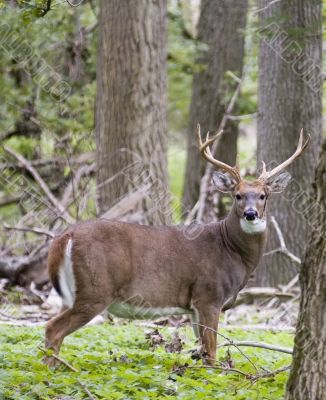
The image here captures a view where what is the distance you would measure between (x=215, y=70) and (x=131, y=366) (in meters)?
9.44

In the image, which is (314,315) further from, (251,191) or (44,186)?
(44,186)

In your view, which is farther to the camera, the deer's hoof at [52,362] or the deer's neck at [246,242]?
the deer's neck at [246,242]

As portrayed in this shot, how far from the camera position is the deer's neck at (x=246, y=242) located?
7.51 meters

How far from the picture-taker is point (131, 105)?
1080 cm

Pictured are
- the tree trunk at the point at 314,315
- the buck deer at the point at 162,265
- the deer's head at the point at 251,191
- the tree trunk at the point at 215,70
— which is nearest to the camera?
the tree trunk at the point at 314,315

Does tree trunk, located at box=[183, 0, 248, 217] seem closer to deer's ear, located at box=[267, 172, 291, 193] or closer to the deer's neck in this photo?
deer's ear, located at box=[267, 172, 291, 193]

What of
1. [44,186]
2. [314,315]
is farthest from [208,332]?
[44,186]

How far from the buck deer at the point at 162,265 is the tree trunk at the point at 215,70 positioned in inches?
273

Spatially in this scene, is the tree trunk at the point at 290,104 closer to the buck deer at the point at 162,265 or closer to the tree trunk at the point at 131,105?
the tree trunk at the point at 131,105

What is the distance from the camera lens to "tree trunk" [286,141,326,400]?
4.42 meters

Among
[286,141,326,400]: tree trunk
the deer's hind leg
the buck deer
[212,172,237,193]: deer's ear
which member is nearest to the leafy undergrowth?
the deer's hind leg

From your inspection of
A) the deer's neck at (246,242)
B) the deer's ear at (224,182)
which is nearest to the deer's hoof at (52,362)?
the deer's neck at (246,242)

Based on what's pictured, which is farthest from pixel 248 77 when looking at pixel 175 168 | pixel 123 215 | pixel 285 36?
pixel 175 168

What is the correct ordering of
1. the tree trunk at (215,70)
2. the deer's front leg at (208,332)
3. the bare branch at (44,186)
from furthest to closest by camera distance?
the tree trunk at (215,70) < the bare branch at (44,186) < the deer's front leg at (208,332)
